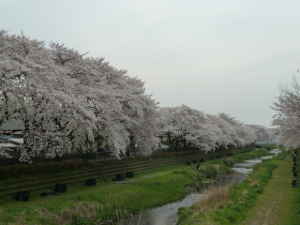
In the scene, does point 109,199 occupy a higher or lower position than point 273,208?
higher

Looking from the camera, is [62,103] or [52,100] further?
[62,103]

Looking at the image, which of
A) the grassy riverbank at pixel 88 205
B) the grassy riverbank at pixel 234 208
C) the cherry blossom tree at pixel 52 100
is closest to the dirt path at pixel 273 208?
the grassy riverbank at pixel 234 208

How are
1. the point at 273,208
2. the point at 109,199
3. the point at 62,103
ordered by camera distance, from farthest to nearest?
the point at 109,199 < the point at 62,103 < the point at 273,208

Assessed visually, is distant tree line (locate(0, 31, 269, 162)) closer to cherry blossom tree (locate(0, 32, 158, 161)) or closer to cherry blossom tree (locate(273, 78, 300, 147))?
cherry blossom tree (locate(0, 32, 158, 161))

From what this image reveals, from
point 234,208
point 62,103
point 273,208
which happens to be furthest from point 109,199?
point 273,208

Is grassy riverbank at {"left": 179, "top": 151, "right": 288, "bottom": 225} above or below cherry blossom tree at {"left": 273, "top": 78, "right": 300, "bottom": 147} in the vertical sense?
below

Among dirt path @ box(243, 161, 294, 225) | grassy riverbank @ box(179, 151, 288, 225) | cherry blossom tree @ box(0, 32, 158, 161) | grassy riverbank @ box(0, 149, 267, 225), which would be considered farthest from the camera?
cherry blossom tree @ box(0, 32, 158, 161)

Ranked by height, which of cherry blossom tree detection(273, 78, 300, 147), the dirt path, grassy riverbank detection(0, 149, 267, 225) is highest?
cherry blossom tree detection(273, 78, 300, 147)

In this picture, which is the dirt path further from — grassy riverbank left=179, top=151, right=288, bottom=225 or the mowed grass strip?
the mowed grass strip

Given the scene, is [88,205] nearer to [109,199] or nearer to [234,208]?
[109,199]

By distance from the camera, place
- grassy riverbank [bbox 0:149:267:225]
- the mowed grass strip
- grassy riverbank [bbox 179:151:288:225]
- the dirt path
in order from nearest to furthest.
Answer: the mowed grass strip < grassy riverbank [bbox 0:149:267:225] < grassy riverbank [bbox 179:151:288:225] < the dirt path

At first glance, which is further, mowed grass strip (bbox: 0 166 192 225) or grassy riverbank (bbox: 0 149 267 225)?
Answer: grassy riverbank (bbox: 0 149 267 225)

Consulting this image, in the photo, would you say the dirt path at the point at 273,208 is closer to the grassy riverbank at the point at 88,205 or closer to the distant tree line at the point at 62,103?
the grassy riverbank at the point at 88,205

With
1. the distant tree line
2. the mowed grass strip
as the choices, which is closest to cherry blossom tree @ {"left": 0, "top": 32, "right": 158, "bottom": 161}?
the distant tree line
